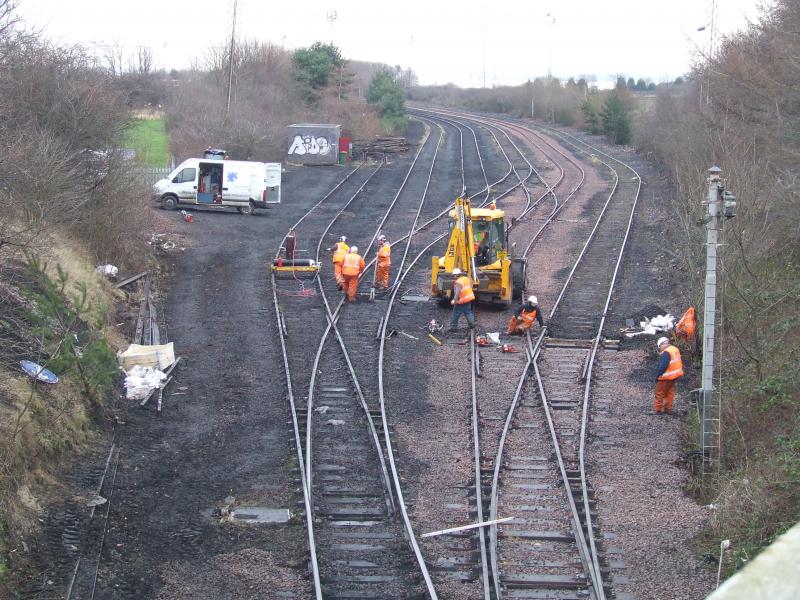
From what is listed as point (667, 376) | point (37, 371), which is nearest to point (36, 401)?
point (37, 371)

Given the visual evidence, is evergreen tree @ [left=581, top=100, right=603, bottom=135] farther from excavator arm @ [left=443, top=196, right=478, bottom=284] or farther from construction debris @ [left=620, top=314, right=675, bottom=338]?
construction debris @ [left=620, top=314, right=675, bottom=338]

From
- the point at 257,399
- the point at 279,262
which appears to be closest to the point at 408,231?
the point at 279,262

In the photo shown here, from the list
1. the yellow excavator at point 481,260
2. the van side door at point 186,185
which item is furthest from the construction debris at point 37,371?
the van side door at point 186,185

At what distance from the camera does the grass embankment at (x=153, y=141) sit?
27.9 m

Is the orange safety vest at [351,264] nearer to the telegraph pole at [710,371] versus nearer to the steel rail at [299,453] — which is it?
the steel rail at [299,453]

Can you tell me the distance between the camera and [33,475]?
10.2 metres

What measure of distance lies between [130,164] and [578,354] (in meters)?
12.2

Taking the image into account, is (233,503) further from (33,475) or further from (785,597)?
(785,597)

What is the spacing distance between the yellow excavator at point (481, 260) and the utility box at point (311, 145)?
77.1ft

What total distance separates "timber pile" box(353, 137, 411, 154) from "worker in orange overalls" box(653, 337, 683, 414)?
3349cm

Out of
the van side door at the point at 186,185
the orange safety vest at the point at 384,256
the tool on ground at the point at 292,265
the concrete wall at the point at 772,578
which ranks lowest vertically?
the tool on ground at the point at 292,265

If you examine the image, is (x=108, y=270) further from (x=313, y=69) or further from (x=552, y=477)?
(x=313, y=69)

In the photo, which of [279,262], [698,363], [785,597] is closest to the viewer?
[785,597]

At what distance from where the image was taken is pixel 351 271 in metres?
19.9
